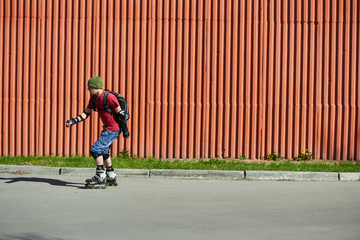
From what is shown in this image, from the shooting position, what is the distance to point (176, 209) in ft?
23.5

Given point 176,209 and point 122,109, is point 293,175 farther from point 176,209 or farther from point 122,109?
point 176,209

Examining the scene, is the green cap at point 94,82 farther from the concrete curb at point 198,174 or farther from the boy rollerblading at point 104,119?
the concrete curb at point 198,174

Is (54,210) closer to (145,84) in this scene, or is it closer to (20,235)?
(20,235)

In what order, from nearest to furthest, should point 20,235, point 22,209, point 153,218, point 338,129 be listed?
point 20,235 → point 153,218 → point 22,209 → point 338,129

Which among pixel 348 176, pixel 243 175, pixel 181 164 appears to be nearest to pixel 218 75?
pixel 181 164

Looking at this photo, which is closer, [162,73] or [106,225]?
[106,225]

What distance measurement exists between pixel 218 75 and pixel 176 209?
561 centimetres

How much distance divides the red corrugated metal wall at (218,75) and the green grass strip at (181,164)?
31.2 inches

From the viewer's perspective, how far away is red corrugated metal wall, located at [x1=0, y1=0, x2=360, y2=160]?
40.4 ft

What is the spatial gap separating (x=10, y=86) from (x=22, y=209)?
6002mm

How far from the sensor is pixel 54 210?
22.8 ft

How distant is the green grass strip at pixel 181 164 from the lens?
10.4 metres

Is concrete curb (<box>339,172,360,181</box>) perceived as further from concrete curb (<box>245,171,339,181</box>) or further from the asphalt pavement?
the asphalt pavement

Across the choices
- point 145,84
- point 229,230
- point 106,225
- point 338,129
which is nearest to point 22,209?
point 106,225
